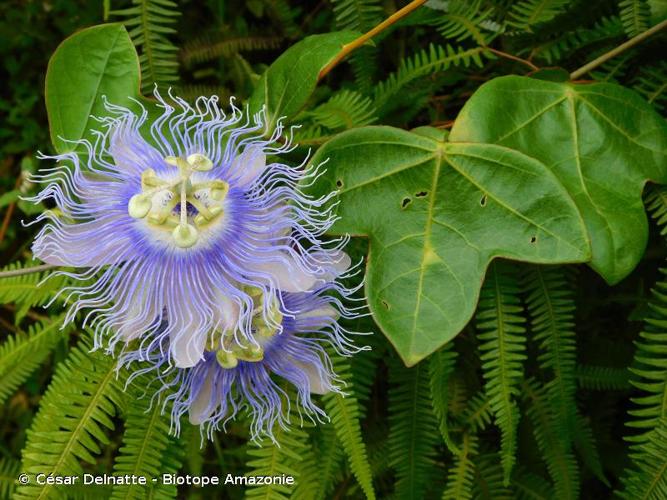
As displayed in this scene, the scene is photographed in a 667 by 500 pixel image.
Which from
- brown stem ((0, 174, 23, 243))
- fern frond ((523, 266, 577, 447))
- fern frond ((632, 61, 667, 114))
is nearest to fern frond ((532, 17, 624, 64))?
fern frond ((632, 61, 667, 114))

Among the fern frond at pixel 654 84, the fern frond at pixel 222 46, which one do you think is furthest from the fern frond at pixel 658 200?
the fern frond at pixel 222 46

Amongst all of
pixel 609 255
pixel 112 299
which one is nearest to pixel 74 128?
pixel 112 299

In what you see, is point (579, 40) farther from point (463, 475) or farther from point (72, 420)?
point (72, 420)

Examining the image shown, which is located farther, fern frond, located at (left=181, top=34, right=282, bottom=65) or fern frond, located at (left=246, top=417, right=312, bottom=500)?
fern frond, located at (left=181, top=34, right=282, bottom=65)

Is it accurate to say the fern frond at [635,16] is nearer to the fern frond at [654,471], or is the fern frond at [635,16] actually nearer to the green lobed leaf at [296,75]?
the green lobed leaf at [296,75]

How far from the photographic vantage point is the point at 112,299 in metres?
1.35

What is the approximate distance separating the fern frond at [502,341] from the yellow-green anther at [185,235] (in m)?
0.66

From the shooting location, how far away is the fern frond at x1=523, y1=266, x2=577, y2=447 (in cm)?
160

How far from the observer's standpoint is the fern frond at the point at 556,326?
5.24ft

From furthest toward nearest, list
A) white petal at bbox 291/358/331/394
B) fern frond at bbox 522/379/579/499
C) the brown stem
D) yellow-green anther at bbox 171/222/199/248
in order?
→ 1. the brown stem
2. fern frond at bbox 522/379/579/499
3. white petal at bbox 291/358/331/394
4. yellow-green anther at bbox 171/222/199/248

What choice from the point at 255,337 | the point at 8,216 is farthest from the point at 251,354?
the point at 8,216

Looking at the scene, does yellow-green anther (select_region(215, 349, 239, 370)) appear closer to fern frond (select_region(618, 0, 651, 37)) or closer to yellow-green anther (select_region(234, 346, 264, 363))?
yellow-green anther (select_region(234, 346, 264, 363))

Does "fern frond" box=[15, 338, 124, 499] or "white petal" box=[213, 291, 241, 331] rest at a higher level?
"white petal" box=[213, 291, 241, 331]

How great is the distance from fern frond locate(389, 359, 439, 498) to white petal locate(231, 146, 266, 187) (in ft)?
→ 2.10
